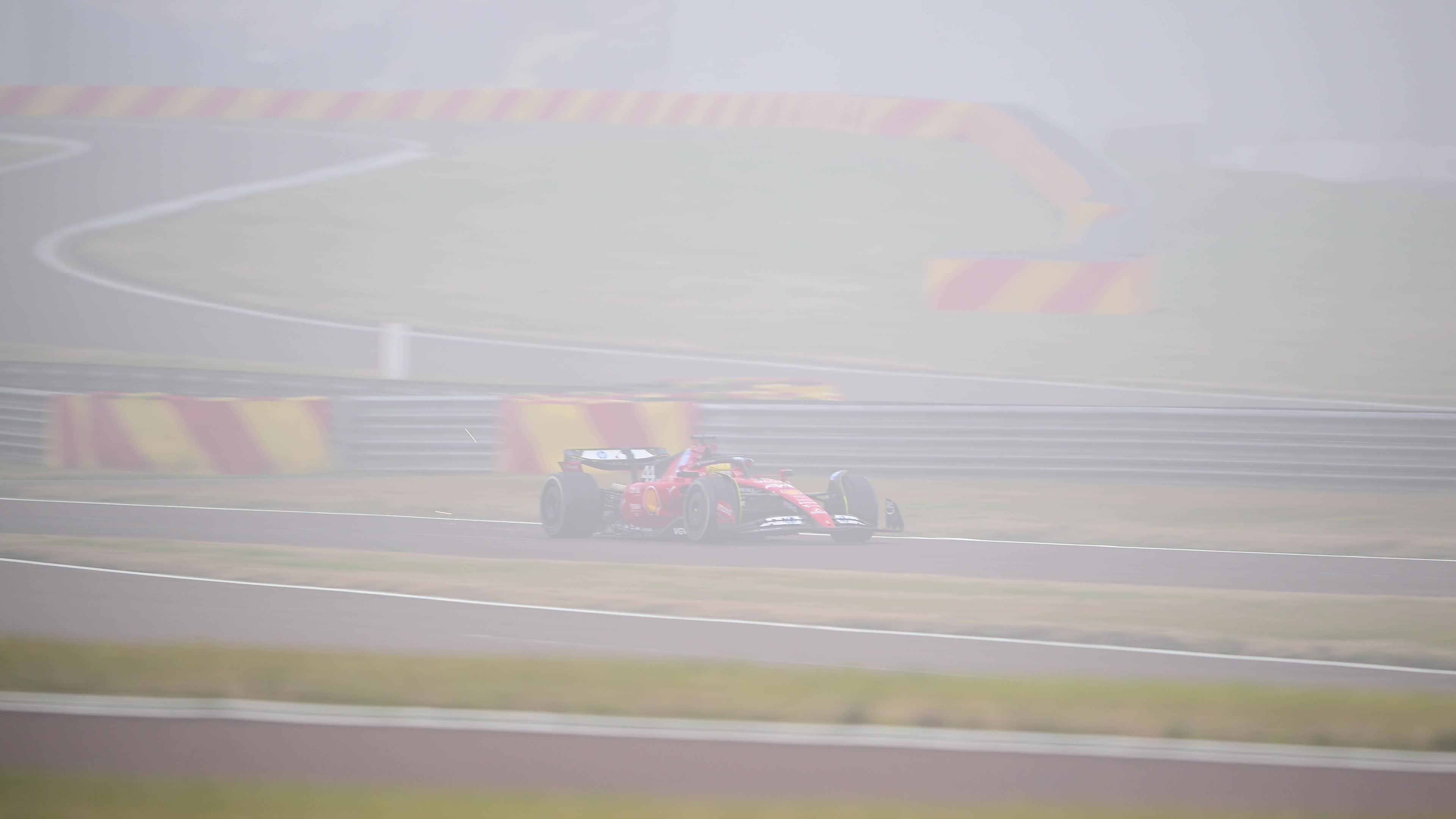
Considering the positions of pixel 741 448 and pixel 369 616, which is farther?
pixel 741 448

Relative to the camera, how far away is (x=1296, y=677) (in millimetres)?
6945

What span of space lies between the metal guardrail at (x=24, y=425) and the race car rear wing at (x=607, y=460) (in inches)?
259

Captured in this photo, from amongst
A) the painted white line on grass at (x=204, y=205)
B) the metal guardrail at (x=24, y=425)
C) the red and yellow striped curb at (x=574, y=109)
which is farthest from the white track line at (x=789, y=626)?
the red and yellow striped curb at (x=574, y=109)

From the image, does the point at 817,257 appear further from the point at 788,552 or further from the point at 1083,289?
the point at 788,552

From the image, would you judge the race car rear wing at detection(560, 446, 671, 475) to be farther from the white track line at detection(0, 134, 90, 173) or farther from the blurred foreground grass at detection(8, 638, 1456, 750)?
the white track line at detection(0, 134, 90, 173)

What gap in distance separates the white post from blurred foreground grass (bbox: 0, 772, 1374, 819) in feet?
46.5

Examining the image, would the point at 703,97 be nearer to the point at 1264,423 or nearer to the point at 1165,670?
the point at 1264,423

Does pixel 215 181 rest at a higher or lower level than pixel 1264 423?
higher

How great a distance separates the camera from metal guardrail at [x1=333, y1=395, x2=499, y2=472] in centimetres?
1526

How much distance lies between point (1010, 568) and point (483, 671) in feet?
16.6

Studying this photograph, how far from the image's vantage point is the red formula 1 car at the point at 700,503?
11523 mm

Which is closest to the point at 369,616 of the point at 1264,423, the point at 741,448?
the point at 741,448

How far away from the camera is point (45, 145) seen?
31.9 m

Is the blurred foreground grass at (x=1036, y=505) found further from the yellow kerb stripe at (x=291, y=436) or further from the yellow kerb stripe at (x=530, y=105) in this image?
the yellow kerb stripe at (x=530, y=105)
